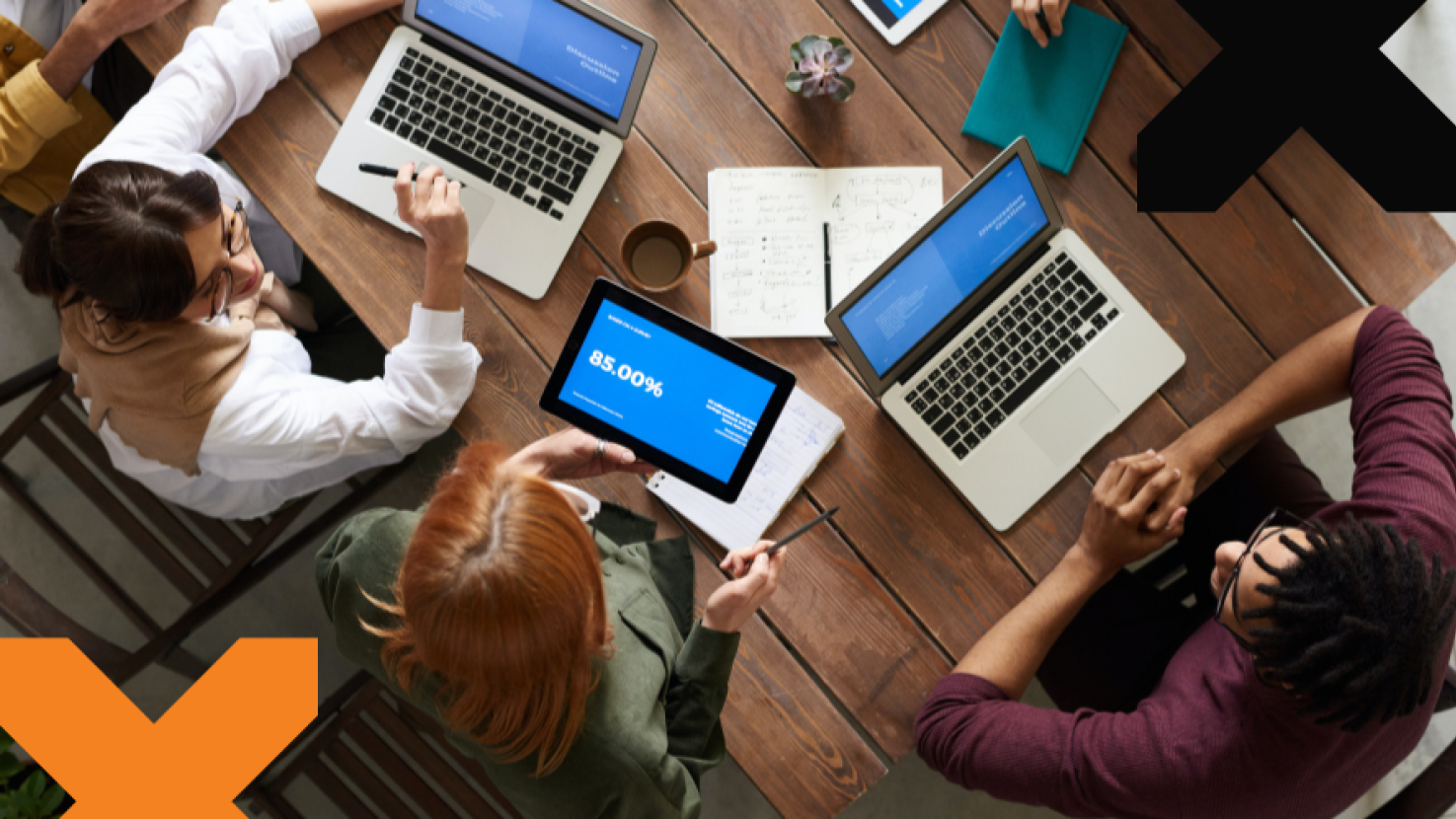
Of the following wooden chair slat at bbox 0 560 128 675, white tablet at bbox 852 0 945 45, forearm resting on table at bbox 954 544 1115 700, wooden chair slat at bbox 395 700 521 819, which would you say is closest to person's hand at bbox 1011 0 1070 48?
white tablet at bbox 852 0 945 45

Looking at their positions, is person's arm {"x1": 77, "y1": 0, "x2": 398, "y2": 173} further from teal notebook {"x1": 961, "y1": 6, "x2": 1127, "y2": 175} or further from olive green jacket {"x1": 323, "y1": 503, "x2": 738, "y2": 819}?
teal notebook {"x1": 961, "y1": 6, "x2": 1127, "y2": 175}

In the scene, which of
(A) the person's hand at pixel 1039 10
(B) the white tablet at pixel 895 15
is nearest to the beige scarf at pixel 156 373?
(B) the white tablet at pixel 895 15

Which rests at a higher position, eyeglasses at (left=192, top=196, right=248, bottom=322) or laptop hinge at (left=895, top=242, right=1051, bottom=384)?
eyeglasses at (left=192, top=196, right=248, bottom=322)

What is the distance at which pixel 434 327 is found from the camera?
4.49 feet

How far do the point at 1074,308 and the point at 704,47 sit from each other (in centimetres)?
78

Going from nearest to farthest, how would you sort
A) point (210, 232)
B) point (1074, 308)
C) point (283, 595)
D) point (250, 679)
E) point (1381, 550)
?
point (1381, 550)
point (210, 232)
point (1074, 308)
point (250, 679)
point (283, 595)

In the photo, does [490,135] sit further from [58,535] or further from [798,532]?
[58,535]

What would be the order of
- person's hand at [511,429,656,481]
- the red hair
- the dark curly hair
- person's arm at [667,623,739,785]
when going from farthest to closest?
person's hand at [511,429,656,481] → person's arm at [667,623,739,785] → the dark curly hair → the red hair

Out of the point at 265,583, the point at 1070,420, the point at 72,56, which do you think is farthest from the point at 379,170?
the point at 265,583

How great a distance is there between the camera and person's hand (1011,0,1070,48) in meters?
1.45

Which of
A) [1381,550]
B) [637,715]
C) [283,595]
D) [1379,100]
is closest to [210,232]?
[637,715]

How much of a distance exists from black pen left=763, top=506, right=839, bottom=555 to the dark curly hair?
619 millimetres

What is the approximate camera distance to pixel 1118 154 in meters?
1.49

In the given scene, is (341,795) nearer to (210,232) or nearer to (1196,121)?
(210,232)
